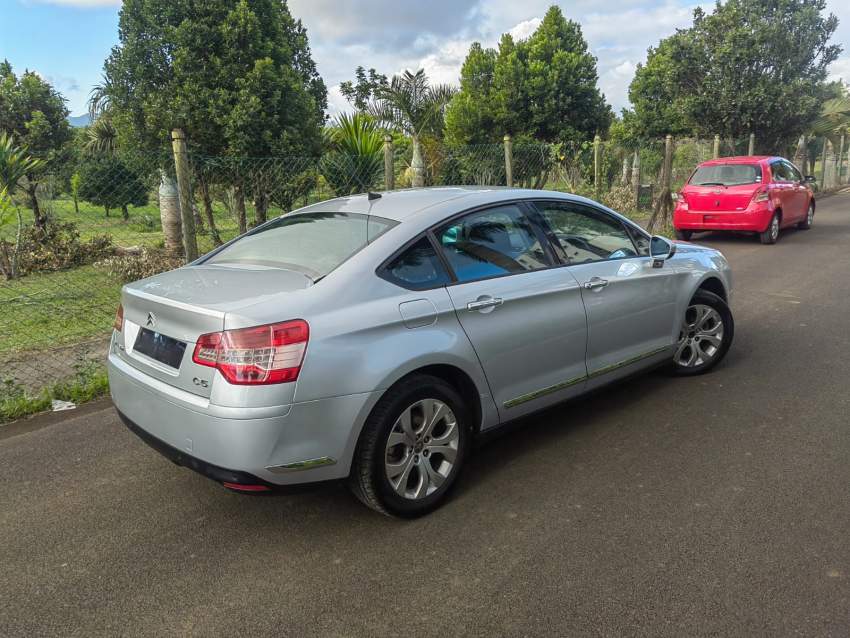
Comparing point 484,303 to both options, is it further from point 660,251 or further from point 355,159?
point 355,159

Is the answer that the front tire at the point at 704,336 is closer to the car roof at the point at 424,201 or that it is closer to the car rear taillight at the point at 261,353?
the car roof at the point at 424,201

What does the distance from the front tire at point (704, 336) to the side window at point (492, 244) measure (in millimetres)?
1703

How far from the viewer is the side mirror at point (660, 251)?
4332mm

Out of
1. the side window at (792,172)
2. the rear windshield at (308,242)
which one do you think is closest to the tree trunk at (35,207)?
the rear windshield at (308,242)

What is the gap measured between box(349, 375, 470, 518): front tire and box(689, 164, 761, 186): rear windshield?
997 centimetres

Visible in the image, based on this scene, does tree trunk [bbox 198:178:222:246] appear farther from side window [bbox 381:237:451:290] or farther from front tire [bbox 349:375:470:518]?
front tire [bbox 349:375:470:518]

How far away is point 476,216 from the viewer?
354 cm

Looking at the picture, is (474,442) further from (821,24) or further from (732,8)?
(821,24)

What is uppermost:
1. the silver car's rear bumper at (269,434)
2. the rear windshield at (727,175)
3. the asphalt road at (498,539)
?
the rear windshield at (727,175)

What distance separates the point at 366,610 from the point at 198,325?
1.34m

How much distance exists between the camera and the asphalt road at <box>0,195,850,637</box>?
241 cm

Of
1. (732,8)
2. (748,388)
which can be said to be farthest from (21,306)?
(732,8)

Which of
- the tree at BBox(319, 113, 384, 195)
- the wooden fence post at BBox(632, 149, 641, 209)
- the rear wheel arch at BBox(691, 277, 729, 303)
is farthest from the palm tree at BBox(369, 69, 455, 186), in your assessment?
the rear wheel arch at BBox(691, 277, 729, 303)

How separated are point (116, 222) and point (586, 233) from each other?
301 inches
